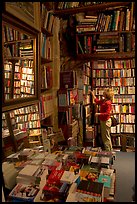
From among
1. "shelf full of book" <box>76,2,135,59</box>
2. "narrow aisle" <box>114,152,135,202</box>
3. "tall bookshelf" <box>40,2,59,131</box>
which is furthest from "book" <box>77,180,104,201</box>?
"shelf full of book" <box>76,2,135,59</box>

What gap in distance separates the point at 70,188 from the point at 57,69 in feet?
6.75

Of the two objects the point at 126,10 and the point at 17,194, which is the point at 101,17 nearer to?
the point at 126,10

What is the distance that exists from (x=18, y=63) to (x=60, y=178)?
105 centimetres

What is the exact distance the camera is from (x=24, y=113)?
1.96 m

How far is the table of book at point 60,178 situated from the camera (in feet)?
4.06

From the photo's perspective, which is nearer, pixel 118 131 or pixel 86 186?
pixel 86 186

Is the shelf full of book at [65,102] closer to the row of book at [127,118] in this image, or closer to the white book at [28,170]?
the white book at [28,170]

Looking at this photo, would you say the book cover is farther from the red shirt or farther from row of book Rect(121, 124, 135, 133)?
row of book Rect(121, 124, 135, 133)

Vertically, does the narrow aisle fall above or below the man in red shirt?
below

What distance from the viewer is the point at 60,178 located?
1.39 metres

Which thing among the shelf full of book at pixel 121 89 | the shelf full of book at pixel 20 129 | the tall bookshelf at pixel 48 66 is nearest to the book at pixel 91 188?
the shelf full of book at pixel 20 129

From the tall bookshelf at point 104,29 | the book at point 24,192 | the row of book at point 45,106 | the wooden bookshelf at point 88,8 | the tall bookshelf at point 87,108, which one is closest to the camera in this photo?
the book at point 24,192

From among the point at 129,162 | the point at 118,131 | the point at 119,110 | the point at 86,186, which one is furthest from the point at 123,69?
the point at 86,186

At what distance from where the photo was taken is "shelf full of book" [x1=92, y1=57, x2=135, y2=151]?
5.07m
